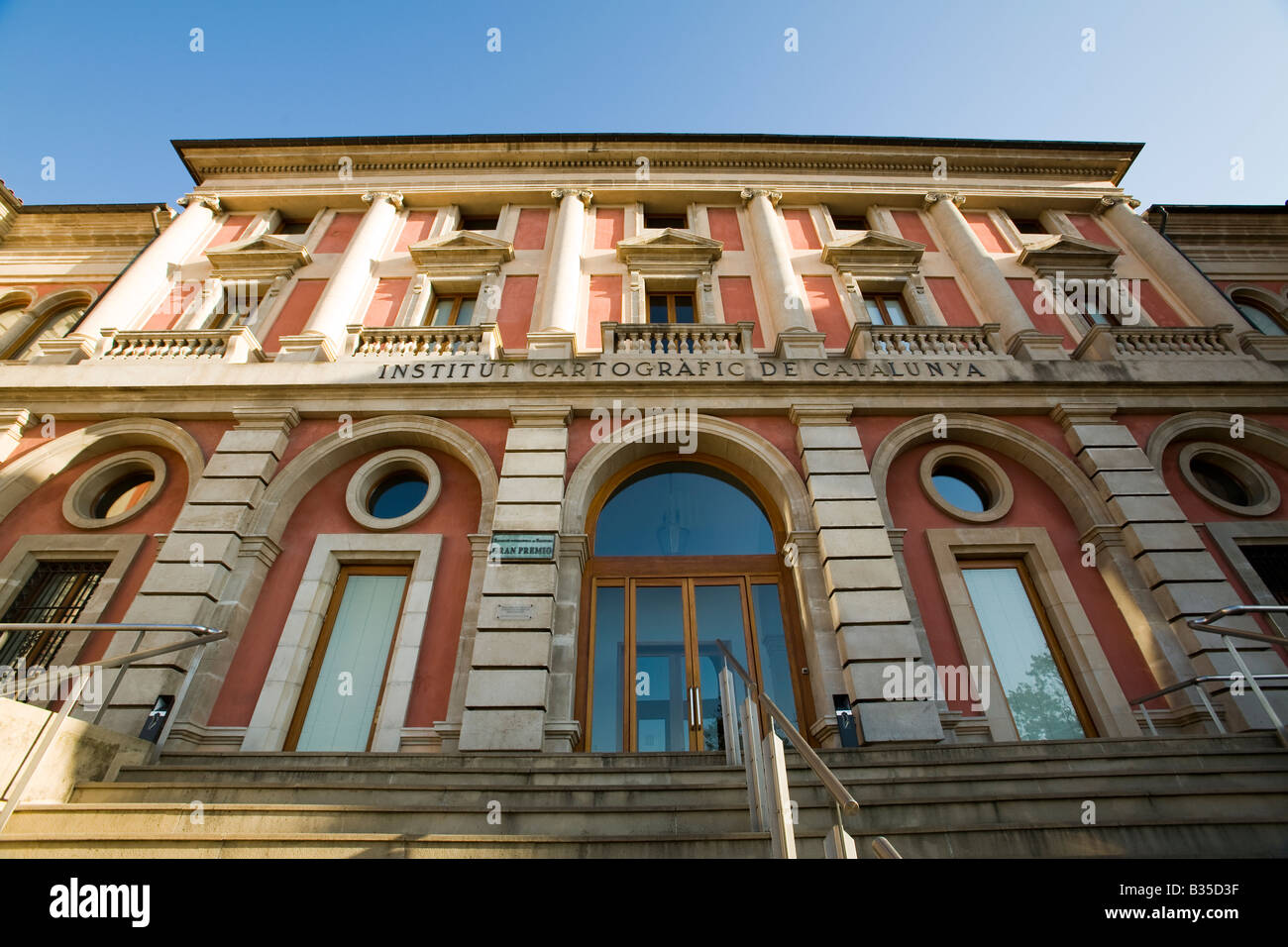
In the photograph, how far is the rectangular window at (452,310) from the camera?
13094mm

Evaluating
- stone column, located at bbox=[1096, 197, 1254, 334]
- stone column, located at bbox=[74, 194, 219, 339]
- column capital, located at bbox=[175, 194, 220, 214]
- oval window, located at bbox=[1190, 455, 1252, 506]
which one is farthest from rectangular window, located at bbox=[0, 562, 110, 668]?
stone column, located at bbox=[1096, 197, 1254, 334]

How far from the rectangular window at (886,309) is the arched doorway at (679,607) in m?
5.35

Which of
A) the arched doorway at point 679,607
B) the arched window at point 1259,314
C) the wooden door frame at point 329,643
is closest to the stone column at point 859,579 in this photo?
the arched doorway at point 679,607

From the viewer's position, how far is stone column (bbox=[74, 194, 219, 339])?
11945mm

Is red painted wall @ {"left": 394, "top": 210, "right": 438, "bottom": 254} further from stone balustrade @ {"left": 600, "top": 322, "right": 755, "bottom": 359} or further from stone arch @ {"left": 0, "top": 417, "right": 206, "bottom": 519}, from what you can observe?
stone arch @ {"left": 0, "top": 417, "right": 206, "bottom": 519}

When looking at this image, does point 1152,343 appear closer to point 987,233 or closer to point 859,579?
point 987,233

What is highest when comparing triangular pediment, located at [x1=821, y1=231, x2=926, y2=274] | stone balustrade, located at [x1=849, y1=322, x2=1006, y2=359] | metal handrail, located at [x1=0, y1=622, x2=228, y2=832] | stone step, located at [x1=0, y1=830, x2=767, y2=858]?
triangular pediment, located at [x1=821, y1=231, x2=926, y2=274]

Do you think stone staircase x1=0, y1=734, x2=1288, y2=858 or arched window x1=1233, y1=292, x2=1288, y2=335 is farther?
arched window x1=1233, y1=292, x2=1288, y2=335

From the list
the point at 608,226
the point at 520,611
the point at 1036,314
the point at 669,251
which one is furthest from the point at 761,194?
the point at 520,611

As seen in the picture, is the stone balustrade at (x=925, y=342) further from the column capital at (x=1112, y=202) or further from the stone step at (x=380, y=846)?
the stone step at (x=380, y=846)

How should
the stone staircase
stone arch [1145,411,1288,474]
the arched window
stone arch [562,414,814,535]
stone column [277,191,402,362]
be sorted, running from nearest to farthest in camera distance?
1. the stone staircase
2. stone arch [562,414,814,535]
3. stone arch [1145,411,1288,474]
4. stone column [277,191,402,362]
5. the arched window

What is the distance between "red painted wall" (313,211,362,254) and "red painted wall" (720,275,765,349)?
29.5 ft
